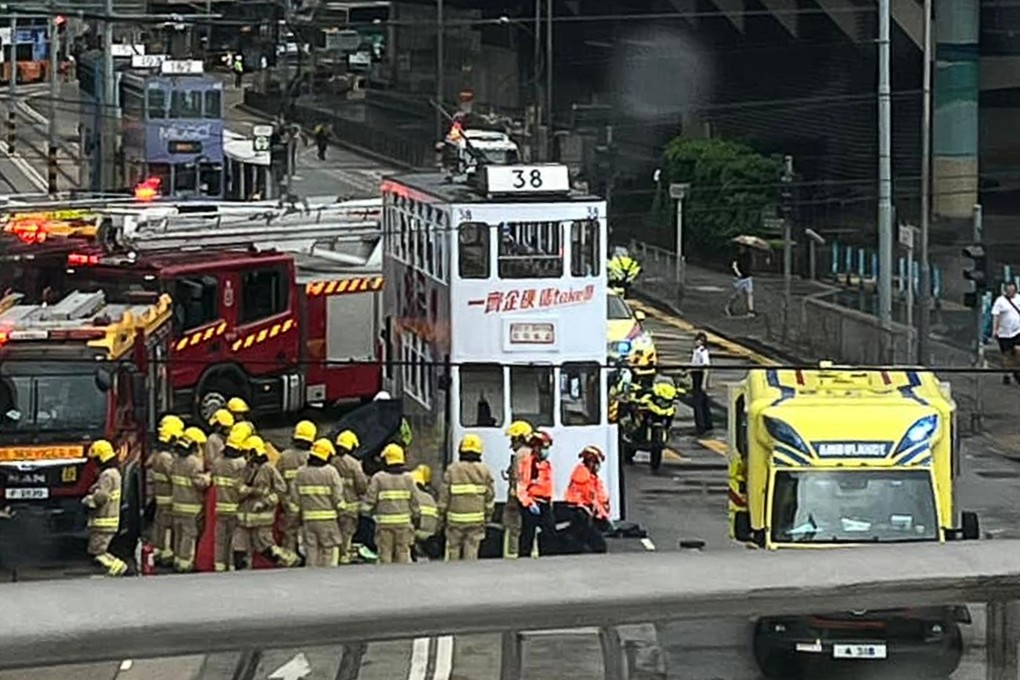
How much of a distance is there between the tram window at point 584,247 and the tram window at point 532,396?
1058mm

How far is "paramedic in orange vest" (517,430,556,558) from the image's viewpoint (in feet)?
59.4

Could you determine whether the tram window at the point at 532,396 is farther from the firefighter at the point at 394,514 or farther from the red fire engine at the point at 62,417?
the red fire engine at the point at 62,417

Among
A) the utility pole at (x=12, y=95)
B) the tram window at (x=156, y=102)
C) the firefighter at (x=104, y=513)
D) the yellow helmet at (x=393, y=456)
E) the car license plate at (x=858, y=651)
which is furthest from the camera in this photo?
the utility pole at (x=12, y=95)

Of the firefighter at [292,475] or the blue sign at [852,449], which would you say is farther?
the firefighter at [292,475]

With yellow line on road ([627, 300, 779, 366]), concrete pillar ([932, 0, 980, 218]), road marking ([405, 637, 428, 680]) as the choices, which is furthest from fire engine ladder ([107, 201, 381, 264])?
road marking ([405, 637, 428, 680])

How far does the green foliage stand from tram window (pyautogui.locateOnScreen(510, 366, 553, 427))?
70.7ft

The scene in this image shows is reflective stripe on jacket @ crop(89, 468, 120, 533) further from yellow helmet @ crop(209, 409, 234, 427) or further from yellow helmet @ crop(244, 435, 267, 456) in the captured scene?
yellow helmet @ crop(209, 409, 234, 427)

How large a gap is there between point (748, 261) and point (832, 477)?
880 inches

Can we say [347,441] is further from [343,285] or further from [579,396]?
[343,285]

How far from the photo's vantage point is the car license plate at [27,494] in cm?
1833

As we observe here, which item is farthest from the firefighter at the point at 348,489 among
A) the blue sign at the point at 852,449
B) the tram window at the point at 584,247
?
the blue sign at the point at 852,449

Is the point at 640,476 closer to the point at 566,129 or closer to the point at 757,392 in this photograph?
the point at 757,392

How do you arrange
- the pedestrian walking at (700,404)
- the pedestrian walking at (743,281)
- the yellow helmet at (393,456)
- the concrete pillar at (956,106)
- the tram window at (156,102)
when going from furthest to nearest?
the concrete pillar at (956,106), the tram window at (156,102), the pedestrian walking at (743,281), the pedestrian walking at (700,404), the yellow helmet at (393,456)

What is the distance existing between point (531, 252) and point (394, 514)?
4093 mm
